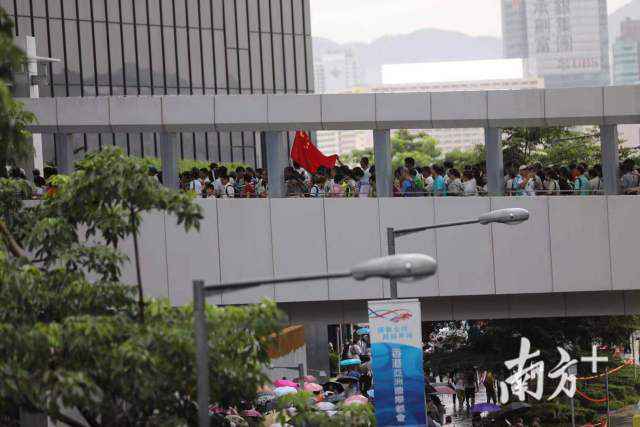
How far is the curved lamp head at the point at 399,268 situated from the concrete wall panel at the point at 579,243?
470 inches

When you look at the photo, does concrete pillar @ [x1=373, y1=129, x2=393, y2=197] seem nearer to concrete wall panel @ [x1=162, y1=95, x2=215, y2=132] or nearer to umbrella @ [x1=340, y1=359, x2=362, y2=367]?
concrete wall panel @ [x1=162, y1=95, x2=215, y2=132]

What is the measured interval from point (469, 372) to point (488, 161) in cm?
1430

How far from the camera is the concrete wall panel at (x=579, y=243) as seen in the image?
73.8ft

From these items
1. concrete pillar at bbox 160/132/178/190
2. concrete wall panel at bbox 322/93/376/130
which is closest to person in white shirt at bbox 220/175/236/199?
concrete pillar at bbox 160/132/178/190

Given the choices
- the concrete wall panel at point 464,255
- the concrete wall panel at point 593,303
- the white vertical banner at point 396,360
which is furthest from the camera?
the concrete wall panel at point 593,303

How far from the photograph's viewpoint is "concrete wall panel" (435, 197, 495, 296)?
22.4 meters

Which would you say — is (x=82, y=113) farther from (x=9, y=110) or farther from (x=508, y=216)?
(x=9, y=110)

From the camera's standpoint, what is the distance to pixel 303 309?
23219mm

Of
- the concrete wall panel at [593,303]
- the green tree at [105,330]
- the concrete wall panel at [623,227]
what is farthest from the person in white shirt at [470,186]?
the green tree at [105,330]

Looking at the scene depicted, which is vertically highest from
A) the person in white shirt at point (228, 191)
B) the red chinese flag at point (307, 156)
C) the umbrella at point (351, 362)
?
the red chinese flag at point (307, 156)

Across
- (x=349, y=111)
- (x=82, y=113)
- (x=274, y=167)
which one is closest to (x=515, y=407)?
(x=274, y=167)

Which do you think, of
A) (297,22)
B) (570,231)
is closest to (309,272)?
(570,231)

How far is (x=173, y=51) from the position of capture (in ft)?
214

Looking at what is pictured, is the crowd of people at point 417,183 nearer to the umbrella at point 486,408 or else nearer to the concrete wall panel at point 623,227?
the concrete wall panel at point 623,227
